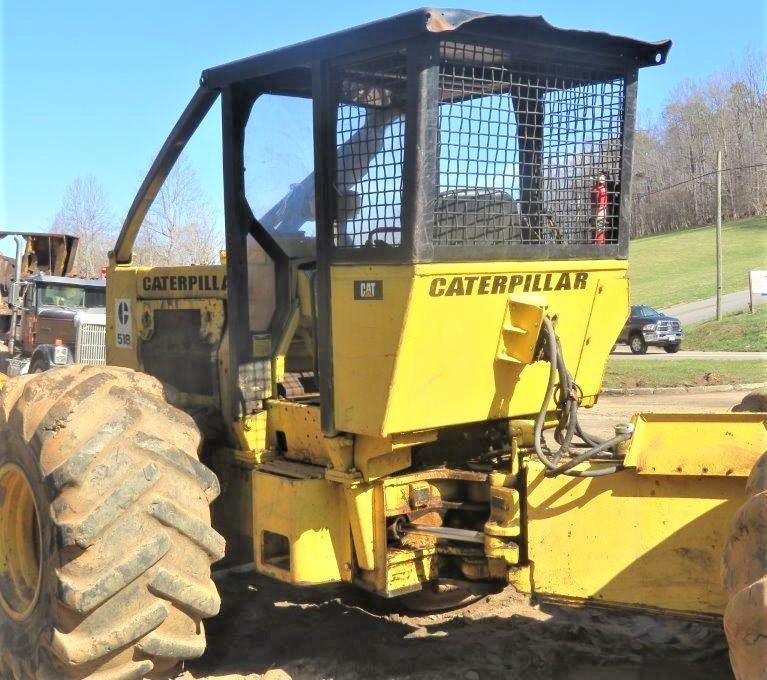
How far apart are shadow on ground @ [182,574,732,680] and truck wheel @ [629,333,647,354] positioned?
21844 millimetres

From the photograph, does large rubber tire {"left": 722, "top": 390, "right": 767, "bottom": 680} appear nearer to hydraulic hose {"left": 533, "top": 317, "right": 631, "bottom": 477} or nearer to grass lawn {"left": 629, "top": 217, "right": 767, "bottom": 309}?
hydraulic hose {"left": 533, "top": 317, "right": 631, "bottom": 477}

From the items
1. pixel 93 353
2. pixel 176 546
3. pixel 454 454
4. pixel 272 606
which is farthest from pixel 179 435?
pixel 93 353

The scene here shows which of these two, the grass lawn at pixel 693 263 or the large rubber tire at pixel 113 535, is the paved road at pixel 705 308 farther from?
the large rubber tire at pixel 113 535

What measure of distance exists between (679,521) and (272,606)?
2616mm

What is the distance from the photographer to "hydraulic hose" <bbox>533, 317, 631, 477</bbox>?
12.6 ft

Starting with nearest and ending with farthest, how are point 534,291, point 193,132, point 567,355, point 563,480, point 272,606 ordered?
point 563,480 < point 534,291 < point 567,355 < point 193,132 < point 272,606

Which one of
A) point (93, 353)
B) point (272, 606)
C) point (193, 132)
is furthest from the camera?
point (93, 353)

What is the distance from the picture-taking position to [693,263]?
4894 cm

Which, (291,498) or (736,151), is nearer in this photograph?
(291,498)

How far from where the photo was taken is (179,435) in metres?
4.00

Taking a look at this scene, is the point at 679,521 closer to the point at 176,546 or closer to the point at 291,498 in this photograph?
the point at 291,498

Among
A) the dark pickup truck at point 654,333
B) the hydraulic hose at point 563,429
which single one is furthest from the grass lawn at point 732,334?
the hydraulic hose at point 563,429

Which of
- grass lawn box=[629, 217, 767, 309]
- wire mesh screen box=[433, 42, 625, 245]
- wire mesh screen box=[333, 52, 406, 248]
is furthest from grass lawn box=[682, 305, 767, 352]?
wire mesh screen box=[333, 52, 406, 248]

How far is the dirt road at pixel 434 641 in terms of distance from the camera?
4438 millimetres
